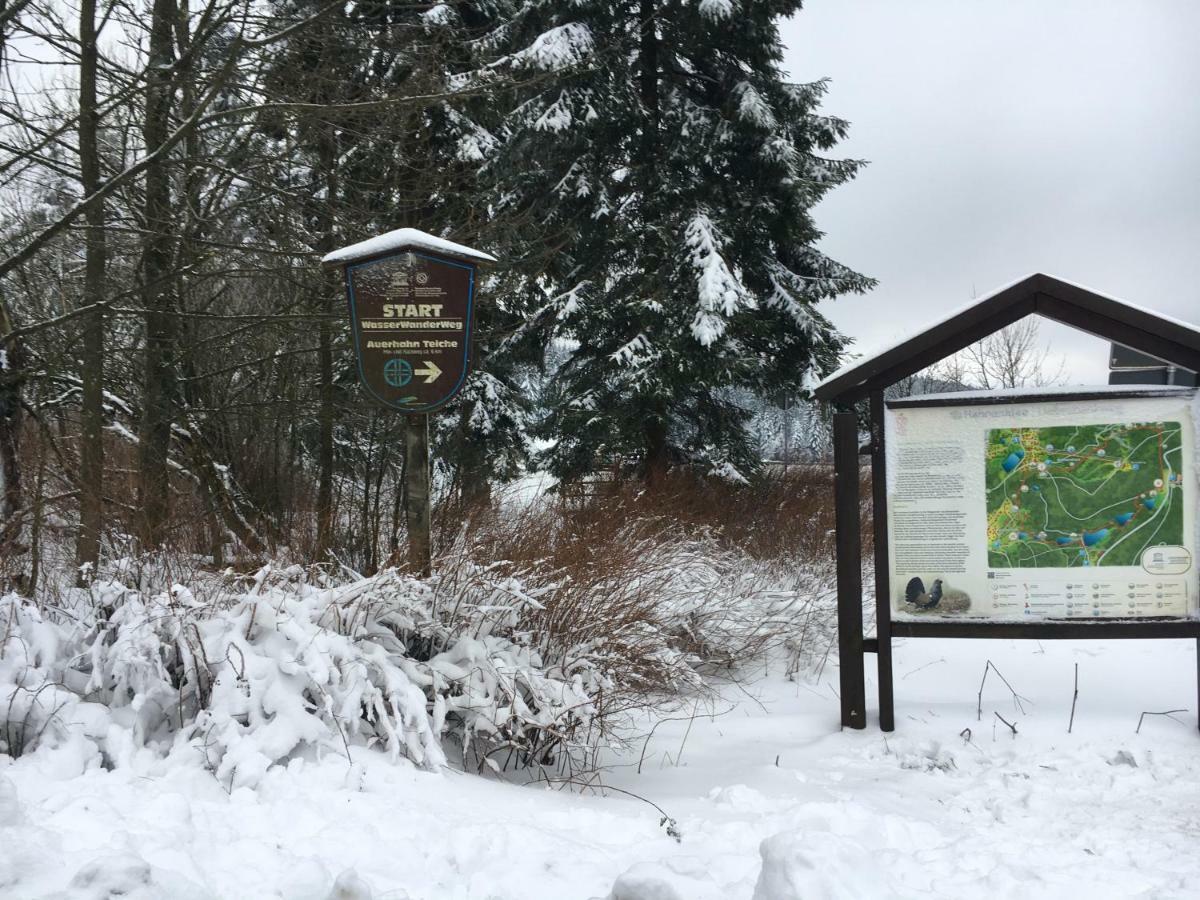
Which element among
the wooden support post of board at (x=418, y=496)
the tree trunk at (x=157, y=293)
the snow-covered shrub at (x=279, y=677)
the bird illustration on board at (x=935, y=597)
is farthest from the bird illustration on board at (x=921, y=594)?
the tree trunk at (x=157, y=293)

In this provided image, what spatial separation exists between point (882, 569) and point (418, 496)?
2.81 meters

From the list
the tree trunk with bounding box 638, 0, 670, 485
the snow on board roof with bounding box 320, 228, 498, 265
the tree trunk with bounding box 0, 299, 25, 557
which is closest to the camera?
the snow on board roof with bounding box 320, 228, 498, 265

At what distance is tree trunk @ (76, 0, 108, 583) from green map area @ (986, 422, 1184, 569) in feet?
18.7

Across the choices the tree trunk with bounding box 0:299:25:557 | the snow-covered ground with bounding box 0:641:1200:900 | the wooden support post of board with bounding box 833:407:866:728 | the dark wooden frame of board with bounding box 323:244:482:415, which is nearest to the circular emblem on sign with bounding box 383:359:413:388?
the dark wooden frame of board with bounding box 323:244:482:415

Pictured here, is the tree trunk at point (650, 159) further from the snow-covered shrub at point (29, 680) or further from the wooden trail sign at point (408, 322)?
the snow-covered shrub at point (29, 680)

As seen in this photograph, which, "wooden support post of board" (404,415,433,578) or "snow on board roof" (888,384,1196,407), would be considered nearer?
"snow on board roof" (888,384,1196,407)

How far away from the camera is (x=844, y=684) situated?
522 centimetres

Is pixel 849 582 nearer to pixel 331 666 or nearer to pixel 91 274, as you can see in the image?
pixel 331 666

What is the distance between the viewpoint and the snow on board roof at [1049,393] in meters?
4.93

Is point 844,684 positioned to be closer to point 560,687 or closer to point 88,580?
point 560,687

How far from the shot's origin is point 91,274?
7.26 meters

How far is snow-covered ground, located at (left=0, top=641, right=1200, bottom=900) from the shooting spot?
264 centimetres

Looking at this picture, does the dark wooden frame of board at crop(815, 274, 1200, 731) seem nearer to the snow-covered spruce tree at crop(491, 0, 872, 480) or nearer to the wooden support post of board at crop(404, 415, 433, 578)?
the wooden support post of board at crop(404, 415, 433, 578)

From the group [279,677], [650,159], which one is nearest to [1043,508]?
[279,677]
